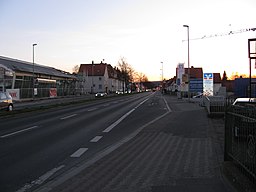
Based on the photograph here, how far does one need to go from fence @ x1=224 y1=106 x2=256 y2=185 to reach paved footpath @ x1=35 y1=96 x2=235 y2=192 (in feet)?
1.29

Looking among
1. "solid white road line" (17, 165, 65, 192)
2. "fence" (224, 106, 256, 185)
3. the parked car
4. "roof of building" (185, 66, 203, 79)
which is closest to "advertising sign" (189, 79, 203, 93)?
"fence" (224, 106, 256, 185)

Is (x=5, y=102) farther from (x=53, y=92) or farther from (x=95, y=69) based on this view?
(x=95, y=69)

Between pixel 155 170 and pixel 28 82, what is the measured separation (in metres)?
51.7

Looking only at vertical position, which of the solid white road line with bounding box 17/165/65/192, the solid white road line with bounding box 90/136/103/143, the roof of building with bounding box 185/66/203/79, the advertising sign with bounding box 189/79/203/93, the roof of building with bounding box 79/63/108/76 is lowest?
the solid white road line with bounding box 90/136/103/143

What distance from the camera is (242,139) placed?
5320 mm

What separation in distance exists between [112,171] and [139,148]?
259 centimetres

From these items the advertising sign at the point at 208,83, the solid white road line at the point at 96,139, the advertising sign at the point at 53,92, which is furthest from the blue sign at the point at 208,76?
the advertising sign at the point at 53,92

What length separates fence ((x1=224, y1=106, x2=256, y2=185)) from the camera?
187 inches

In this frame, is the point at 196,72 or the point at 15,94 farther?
the point at 196,72

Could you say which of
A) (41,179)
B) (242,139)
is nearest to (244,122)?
(242,139)

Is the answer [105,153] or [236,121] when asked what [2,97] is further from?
[236,121]

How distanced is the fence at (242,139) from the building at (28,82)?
118ft

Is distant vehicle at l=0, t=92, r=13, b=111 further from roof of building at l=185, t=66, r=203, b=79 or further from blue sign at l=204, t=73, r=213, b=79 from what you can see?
roof of building at l=185, t=66, r=203, b=79

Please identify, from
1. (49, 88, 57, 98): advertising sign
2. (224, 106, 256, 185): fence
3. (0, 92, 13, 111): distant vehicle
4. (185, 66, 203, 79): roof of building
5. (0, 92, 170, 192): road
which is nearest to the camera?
(224, 106, 256, 185): fence
